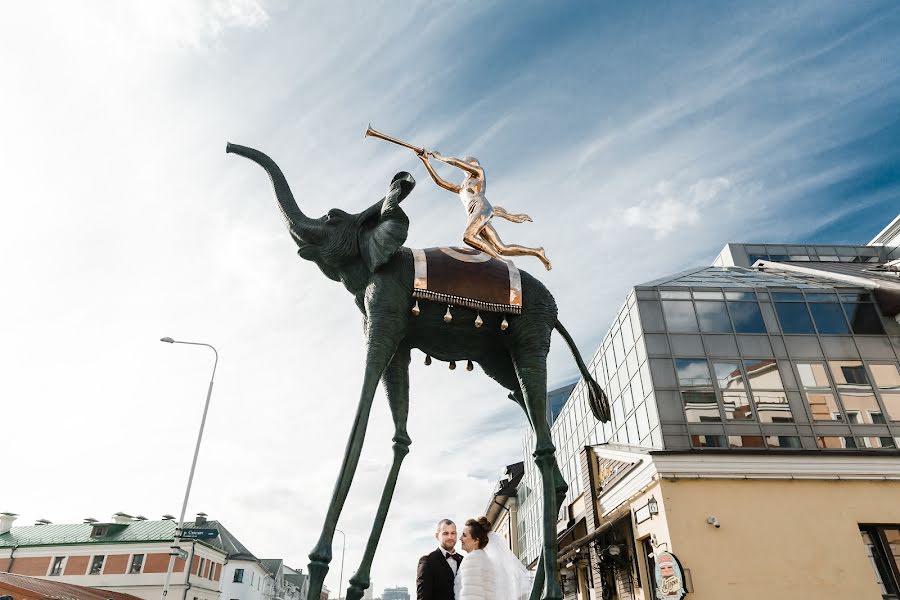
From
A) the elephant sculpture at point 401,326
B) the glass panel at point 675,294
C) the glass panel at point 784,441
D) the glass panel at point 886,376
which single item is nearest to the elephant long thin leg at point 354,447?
the elephant sculpture at point 401,326

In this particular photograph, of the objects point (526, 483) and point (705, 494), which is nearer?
point (705, 494)

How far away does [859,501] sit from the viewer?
14430mm

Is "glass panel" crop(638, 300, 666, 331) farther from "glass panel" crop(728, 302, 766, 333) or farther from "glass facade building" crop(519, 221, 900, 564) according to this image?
"glass panel" crop(728, 302, 766, 333)

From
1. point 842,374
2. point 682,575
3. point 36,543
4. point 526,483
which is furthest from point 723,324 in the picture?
point 36,543

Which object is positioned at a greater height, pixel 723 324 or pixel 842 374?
pixel 723 324

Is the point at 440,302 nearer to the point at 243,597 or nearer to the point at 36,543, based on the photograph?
the point at 36,543

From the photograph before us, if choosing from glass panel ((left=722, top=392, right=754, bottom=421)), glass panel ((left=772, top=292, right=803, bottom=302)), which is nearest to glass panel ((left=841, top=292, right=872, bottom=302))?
glass panel ((left=772, top=292, right=803, bottom=302))

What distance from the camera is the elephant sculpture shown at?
4.64m

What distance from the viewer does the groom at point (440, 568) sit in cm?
439

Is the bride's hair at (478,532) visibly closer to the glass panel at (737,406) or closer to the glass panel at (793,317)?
the glass panel at (737,406)

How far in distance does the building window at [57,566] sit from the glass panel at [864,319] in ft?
147

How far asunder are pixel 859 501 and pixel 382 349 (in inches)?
618

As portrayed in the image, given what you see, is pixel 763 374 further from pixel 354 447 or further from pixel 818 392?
pixel 354 447

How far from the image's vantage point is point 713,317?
1866 cm
